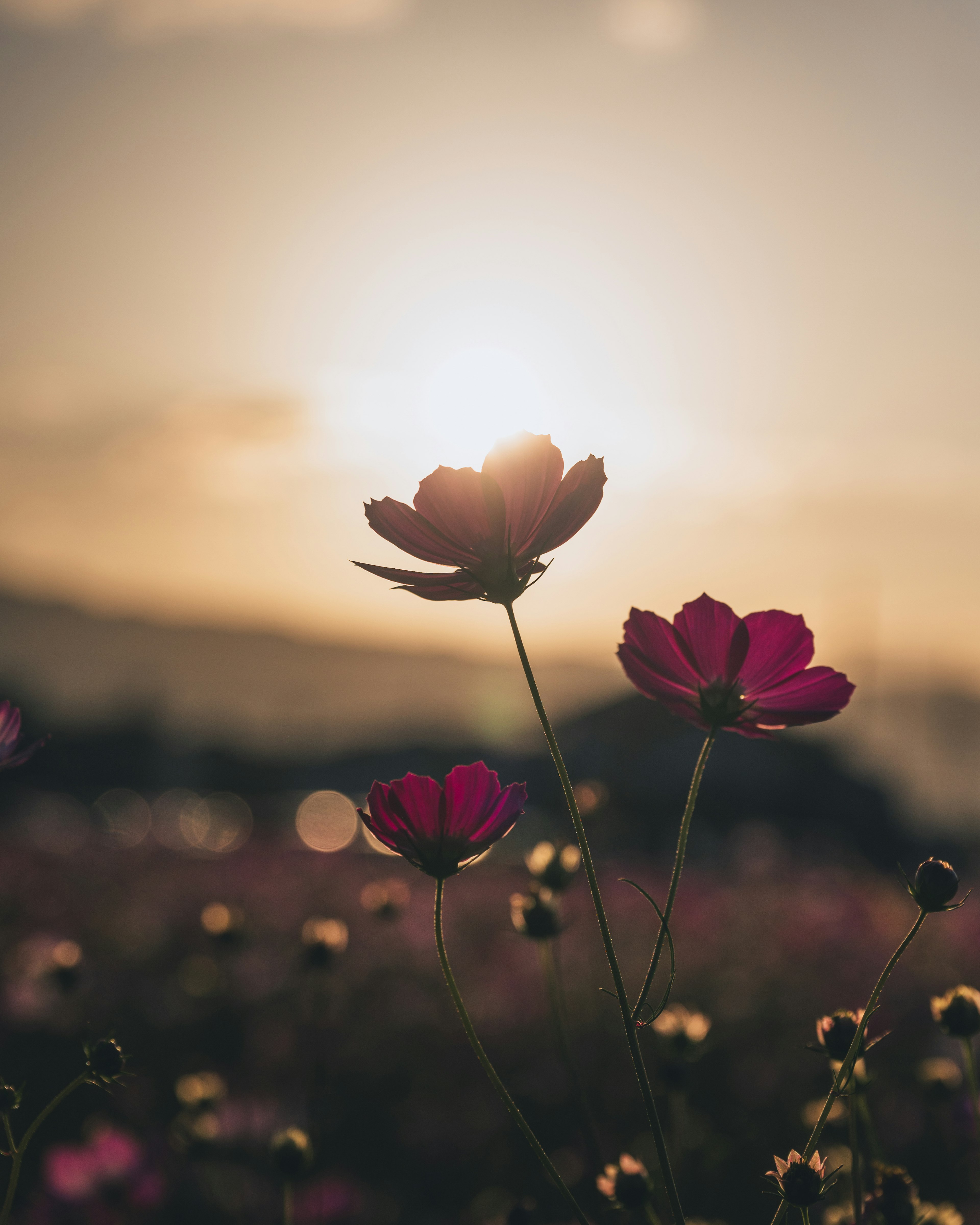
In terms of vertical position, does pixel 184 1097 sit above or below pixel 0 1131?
above

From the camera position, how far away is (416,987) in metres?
3.10

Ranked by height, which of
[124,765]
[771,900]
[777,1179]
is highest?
[777,1179]

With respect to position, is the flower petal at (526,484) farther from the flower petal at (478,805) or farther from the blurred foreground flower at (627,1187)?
the blurred foreground flower at (627,1187)

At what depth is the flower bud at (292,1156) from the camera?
103 cm

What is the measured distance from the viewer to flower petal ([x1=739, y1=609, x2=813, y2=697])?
729mm

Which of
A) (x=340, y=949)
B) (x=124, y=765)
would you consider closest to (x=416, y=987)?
(x=340, y=949)

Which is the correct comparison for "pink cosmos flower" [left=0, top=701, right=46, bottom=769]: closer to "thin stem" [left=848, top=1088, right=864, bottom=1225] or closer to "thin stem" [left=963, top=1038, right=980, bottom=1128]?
"thin stem" [left=848, top=1088, right=864, bottom=1225]

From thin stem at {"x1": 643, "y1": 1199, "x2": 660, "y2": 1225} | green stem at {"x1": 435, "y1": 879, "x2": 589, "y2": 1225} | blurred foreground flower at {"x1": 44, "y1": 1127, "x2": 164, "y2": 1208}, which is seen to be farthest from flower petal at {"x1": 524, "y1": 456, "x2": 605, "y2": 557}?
blurred foreground flower at {"x1": 44, "y1": 1127, "x2": 164, "y2": 1208}

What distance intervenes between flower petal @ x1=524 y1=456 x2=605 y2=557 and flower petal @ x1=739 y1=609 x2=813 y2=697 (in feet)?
0.52

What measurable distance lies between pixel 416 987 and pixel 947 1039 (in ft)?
5.04

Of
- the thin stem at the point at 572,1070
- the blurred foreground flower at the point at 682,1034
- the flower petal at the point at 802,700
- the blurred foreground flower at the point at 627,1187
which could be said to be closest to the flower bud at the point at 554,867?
the thin stem at the point at 572,1070

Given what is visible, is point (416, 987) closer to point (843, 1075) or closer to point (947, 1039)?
point (947, 1039)

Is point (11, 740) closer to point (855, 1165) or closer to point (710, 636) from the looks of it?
point (710, 636)

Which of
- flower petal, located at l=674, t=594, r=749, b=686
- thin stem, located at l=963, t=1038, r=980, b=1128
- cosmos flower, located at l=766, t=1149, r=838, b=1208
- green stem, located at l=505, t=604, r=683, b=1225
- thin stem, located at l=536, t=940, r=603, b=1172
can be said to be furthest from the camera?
thin stem, located at l=536, t=940, r=603, b=1172
